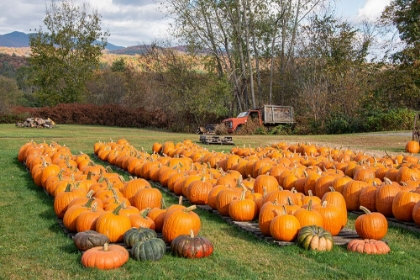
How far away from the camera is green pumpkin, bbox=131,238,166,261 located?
5.23m

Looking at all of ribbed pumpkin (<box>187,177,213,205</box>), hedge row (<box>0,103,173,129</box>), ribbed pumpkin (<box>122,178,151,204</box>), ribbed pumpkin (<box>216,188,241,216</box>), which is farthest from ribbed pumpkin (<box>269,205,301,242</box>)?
hedge row (<box>0,103,173,129</box>)

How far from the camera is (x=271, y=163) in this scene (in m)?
10.7

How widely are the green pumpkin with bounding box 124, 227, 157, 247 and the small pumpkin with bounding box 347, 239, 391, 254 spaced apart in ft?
7.46

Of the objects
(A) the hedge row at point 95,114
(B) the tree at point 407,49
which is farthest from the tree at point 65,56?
(B) the tree at point 407,49

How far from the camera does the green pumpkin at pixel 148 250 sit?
523 centimetres

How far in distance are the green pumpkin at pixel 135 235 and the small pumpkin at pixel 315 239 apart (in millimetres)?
1719

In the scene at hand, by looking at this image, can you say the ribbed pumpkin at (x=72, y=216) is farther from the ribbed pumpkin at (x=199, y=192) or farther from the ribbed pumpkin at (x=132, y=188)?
the ribbed pumpkin at (x=199, y=192)

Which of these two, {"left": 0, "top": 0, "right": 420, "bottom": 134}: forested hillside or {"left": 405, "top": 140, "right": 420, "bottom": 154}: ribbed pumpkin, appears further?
{"left": 0, "top": 0, "right": 420, "bottom": 134}: forested hillside

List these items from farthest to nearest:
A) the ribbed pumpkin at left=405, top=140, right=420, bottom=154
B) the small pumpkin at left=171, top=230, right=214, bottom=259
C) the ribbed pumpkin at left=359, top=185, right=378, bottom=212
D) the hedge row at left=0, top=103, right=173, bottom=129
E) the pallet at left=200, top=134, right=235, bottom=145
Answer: the hedge row at left=0, top=103, right=173, bottom=129 → the pallet at left=200, top=134, right=235, bottom=145 → the ribbed pumpkin at left=405, top=140, right=420, bottom=154 → the ribbed pumpkin at left=359, top=185, right=378, bottom=212 → the small pumpkin at left=171, top=230, right=214, bottom=259

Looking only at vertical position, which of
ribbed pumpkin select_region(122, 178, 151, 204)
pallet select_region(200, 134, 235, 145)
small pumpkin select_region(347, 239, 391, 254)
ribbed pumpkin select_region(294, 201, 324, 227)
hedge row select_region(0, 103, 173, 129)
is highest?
hedge row select_region(0, 103, 173, 129)

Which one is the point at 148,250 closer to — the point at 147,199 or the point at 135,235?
the point at 135,235

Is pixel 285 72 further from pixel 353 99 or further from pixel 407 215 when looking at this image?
pixel 407 215

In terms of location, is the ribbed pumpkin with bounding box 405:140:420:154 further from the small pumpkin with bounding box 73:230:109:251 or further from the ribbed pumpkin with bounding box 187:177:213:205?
the small pumpkin with bounding box 73:230:109:251

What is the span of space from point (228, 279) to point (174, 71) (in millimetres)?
35853
